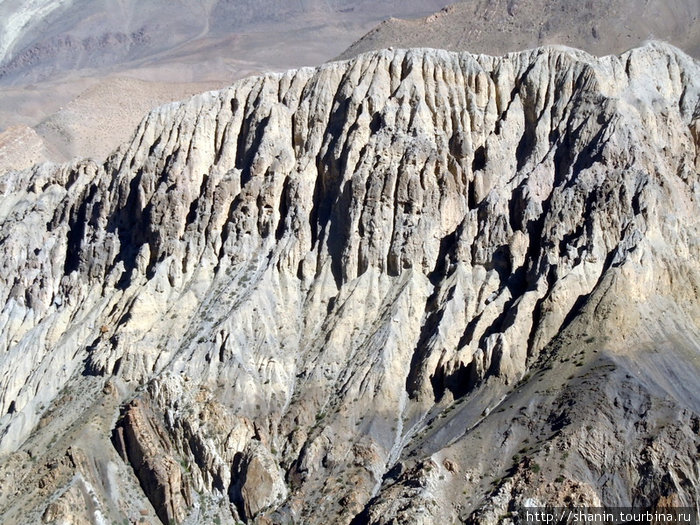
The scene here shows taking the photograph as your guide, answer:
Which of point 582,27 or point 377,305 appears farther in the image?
point 582,27

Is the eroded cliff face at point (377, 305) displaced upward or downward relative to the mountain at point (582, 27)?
upward

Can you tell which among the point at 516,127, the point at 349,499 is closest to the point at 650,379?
the point at 349,499

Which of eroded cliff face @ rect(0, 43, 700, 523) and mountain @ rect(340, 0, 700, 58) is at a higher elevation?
eroded cliff face @ rect(0, 43, 700, 523)

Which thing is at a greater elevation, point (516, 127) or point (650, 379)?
point (516, 127)

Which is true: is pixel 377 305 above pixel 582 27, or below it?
above

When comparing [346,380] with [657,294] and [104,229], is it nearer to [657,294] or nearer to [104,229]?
[657,294]

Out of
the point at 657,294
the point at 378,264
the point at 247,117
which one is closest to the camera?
the point at 657,294

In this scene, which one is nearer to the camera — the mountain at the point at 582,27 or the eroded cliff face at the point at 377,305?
the eroded cliff face at the point at 377,305

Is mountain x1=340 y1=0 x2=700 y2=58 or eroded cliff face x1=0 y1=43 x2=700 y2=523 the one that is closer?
eroded cliff face x1=0 y1=43 x2=700 y2=523
